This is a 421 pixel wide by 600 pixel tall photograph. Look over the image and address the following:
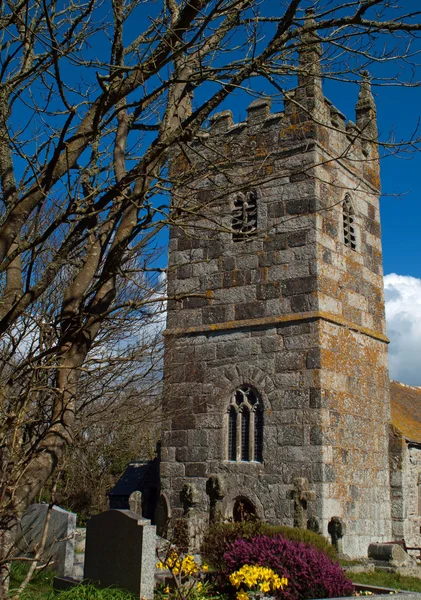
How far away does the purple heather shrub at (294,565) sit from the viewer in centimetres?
865

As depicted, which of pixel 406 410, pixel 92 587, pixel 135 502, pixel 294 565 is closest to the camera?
pixel 92 587

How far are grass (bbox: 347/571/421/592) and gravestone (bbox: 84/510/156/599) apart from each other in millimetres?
4548

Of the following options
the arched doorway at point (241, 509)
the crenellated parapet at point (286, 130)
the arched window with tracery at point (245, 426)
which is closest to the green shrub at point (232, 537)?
the arched doorway at point (241, 509)

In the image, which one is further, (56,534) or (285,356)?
(285,356)

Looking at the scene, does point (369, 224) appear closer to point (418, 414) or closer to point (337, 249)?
point (337, 249)

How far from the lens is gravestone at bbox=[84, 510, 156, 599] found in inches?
324

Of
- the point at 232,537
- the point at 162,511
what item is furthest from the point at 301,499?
the point at 232,537

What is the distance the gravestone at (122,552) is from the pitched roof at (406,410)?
8953mm

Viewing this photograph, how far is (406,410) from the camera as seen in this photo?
19203mm

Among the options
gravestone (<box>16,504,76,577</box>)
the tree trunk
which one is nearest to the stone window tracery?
gravestone (<box>16,504,76,577</box>)

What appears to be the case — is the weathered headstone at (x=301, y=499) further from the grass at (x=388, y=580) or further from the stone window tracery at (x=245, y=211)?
the stone window tracery at (x=245, y=211)

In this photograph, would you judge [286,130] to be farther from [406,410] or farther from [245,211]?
[406,410]

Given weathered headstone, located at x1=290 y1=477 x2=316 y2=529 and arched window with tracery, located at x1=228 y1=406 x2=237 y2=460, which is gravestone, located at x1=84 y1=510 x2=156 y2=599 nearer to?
weathered headstone, located at x1=290 y1=477 x2=316 y2=529

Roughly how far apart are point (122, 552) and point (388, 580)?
571 centimetres
